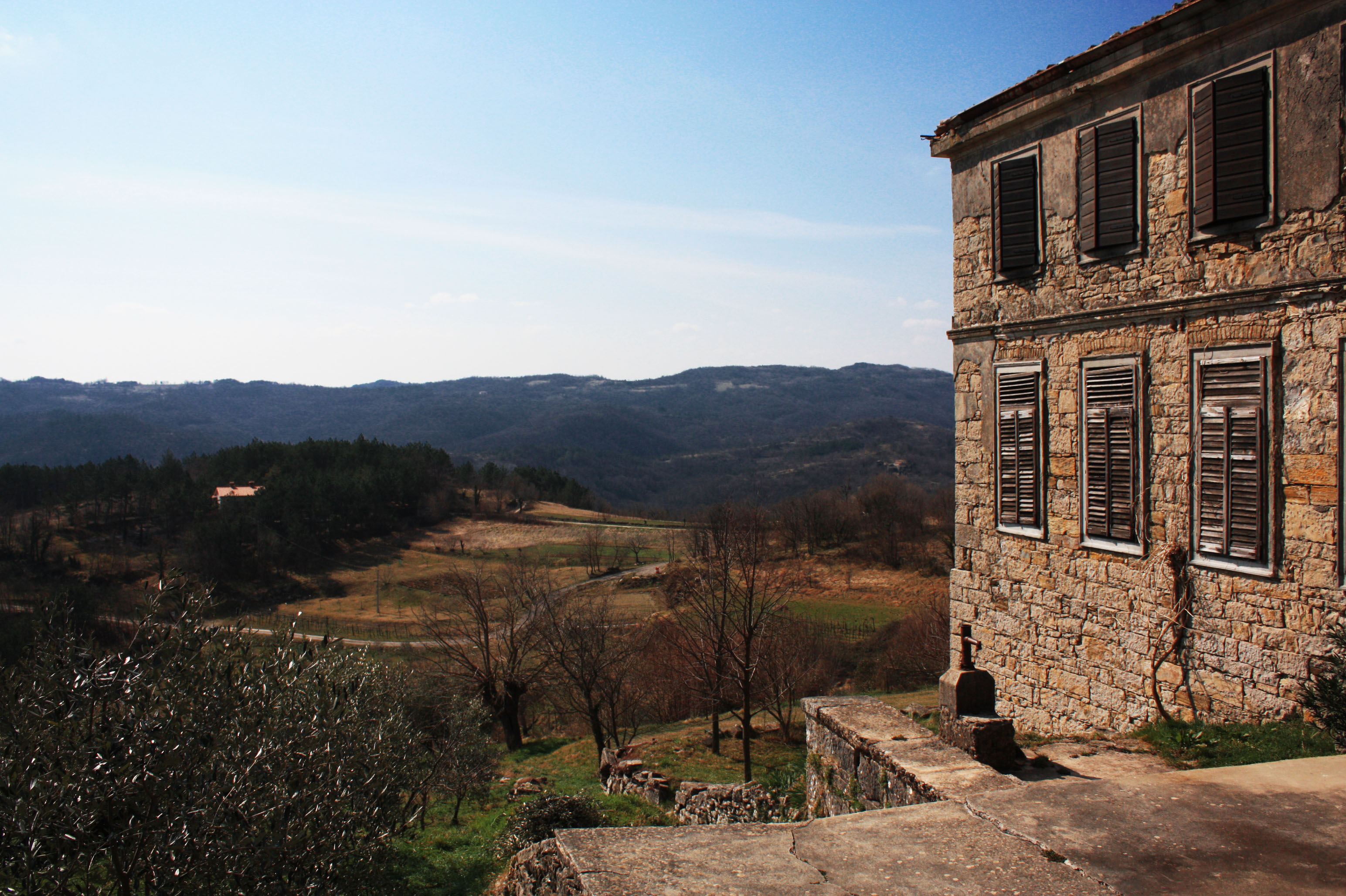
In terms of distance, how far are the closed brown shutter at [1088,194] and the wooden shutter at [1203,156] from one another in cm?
115

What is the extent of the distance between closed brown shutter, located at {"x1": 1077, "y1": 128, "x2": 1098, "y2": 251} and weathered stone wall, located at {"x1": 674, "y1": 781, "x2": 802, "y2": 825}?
7720mm

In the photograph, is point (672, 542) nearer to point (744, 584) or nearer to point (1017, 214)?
point (744, 584)

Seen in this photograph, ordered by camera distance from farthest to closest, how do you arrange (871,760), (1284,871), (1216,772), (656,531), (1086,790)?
(656,531) < (871,760) < (1216,772) < (1086,790) < (1284,871)

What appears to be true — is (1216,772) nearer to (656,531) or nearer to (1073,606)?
(1073,606)

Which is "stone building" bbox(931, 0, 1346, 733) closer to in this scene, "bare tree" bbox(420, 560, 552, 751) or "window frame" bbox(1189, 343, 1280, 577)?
"window frame" bbox(1189, 343, 1280, 577)

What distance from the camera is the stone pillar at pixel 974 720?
6.64m

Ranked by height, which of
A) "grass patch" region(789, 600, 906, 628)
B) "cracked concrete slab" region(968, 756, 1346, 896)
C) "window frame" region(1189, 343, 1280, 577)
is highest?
"window frame" region(1189, 343, 1280, 577)

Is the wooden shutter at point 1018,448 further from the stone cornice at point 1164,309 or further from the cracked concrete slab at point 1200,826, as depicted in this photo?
the cracked concrete slab at point 1200,826

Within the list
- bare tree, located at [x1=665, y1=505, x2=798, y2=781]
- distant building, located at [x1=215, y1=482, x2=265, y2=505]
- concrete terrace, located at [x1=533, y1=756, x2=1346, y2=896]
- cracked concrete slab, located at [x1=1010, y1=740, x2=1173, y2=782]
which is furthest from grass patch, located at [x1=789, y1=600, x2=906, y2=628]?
distant building, located at [x1=215, y1=482, x2=265, y2=505]

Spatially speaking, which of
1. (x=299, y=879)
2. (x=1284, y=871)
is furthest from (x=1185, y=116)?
(x=299, y=879)

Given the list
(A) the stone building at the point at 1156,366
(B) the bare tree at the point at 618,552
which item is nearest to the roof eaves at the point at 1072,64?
(A) the stone building at the point at 1156,366

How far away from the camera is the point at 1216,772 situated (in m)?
5.30

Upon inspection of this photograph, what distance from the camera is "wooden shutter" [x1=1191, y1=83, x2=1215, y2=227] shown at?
814cm

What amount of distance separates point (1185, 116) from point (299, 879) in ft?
40.6
